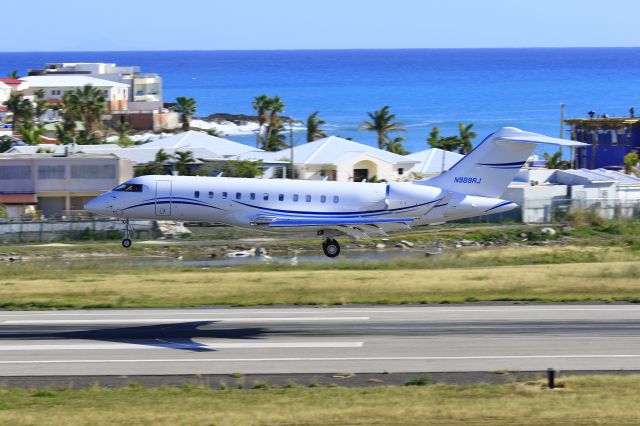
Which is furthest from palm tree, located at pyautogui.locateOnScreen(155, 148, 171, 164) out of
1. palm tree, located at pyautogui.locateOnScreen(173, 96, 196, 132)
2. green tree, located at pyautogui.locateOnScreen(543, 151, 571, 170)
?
palm tree, located at pyautogui.locateOnScreen(173, 96, 196, 132)

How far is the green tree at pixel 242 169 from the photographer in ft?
238

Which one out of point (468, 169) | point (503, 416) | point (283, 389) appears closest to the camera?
point (503, 416)

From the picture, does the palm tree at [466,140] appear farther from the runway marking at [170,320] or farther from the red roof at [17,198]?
the runway marking at [170,320]

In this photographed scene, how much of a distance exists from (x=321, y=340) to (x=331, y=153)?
52367 millimetres

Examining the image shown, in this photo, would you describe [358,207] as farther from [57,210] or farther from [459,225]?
[57,210]

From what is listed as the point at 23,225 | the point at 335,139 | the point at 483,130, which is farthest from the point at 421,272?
the point at 483,130

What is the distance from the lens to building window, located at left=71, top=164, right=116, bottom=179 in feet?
222

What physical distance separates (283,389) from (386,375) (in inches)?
108

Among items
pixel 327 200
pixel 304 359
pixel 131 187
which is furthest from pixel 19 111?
pixel 304 359

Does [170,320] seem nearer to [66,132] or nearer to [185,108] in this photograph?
[66,132]

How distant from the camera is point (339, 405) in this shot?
21.0m

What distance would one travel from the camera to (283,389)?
22688 mm

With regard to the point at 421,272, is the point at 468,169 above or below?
above

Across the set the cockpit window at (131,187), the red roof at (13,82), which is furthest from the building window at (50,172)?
the red roof at (13,82)
